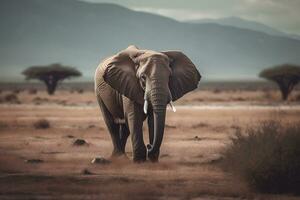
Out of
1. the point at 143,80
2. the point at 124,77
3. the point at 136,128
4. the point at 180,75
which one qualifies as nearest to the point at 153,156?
the point at 136,128

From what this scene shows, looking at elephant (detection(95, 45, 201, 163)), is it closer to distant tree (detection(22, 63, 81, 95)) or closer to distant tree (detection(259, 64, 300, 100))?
distant tree (detection(259, 64, 300, 100))

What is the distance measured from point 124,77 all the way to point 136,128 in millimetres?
1254

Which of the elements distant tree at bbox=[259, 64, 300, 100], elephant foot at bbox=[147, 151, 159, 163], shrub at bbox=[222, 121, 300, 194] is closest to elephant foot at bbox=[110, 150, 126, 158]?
elephant foot at bbox=[147, 151, 159, 163]

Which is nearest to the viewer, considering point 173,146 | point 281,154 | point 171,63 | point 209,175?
point 281,154

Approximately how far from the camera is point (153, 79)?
55.0 ft

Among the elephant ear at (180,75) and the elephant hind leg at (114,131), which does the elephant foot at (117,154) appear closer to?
the elephant hind leg at (114,131)

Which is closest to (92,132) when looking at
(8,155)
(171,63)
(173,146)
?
(173,146)

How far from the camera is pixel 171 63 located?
18.2 m

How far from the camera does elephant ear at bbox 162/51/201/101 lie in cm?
1794

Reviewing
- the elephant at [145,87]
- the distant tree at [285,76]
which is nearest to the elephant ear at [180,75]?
the elephant at [145,87]

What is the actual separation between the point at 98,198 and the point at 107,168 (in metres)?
4.46

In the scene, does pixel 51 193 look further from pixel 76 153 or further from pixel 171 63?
pixel 76 153

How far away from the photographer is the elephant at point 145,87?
16.6m

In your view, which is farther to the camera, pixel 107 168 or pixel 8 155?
pixel 8 155
